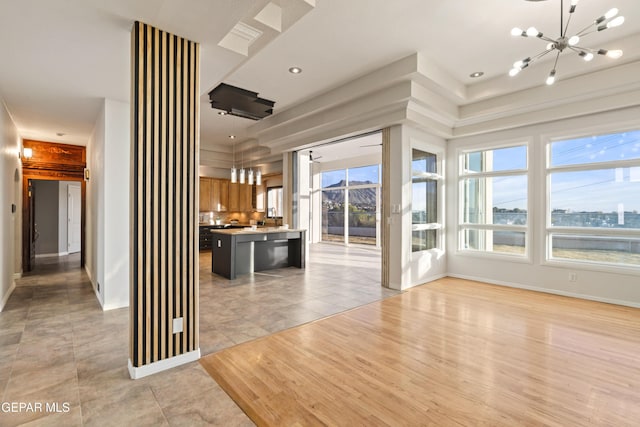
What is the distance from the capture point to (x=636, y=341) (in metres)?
3.22

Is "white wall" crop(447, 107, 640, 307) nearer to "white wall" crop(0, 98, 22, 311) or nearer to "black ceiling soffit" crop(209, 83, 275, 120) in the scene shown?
"black ceiling soffit" crop(209, 83, 275, 120)

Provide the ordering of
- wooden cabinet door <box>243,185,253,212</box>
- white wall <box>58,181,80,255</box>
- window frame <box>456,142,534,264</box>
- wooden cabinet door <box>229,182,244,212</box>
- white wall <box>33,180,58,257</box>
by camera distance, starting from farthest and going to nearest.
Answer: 1. wooden cabinet door <box>243,185,253,212</box>
2. wooden cabinet door <box>229,182,244,212</box>
3. white wall <box>58,181,80,255</box>
4. white wall <box>33,180,58,257</box>
5. window frame <box>456,142,534,264</box>

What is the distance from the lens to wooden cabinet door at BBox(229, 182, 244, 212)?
34.7 ft

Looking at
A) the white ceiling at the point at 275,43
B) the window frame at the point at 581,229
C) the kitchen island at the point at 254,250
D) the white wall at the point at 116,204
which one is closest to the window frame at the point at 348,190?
the kitchen island at the point at 254,250

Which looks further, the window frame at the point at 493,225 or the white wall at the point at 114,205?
the window frame at the point at 493,225

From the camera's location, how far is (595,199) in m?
4.84

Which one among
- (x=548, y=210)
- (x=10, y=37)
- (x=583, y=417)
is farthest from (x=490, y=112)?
(x=10, y=37)

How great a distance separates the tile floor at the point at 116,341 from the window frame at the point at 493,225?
2.07 meters

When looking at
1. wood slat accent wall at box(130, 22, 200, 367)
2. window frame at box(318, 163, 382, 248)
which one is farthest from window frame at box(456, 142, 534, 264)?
wood slat accent wall at box(130, 22, 200, 367)

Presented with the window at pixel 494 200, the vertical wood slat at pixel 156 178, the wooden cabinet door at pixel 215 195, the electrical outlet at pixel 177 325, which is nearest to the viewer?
the vertical wood slat at pixel 156 178

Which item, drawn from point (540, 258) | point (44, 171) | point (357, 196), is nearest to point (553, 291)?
point (540, 258)

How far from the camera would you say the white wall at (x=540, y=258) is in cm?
450

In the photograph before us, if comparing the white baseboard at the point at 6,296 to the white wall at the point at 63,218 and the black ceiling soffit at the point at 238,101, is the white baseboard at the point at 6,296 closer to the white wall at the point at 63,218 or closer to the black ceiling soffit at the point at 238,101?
the black ceiling soffit at the point at 238,101

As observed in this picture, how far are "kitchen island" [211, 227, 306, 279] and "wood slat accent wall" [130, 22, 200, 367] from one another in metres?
3.26
